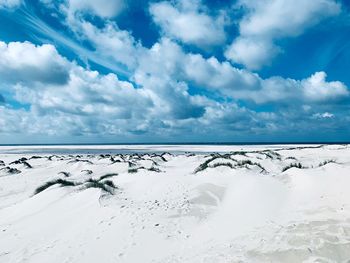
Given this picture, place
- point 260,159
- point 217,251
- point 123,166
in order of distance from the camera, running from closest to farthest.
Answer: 1. point 217,251
2. point 260,159
3. point 123,166

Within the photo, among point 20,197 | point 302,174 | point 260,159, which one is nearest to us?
point 302,174

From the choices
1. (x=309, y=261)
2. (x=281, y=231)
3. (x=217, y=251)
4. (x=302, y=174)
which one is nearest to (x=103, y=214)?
(x=217, y=251)

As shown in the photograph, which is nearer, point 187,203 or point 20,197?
point 187,203

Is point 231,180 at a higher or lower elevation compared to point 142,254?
higher

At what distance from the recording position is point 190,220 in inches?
307

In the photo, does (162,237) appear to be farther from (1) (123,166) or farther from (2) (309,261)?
(1) (123,166)

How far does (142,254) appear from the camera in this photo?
5.96m

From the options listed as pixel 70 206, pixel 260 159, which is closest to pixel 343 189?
pixel 70 206

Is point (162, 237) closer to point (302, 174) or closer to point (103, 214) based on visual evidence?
point (103, 214)

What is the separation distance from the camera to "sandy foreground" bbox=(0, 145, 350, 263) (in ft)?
19.2

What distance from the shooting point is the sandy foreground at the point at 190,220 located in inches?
230

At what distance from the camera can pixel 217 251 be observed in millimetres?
5840

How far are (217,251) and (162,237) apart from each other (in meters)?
1.37

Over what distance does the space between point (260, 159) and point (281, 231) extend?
14.8 meters
